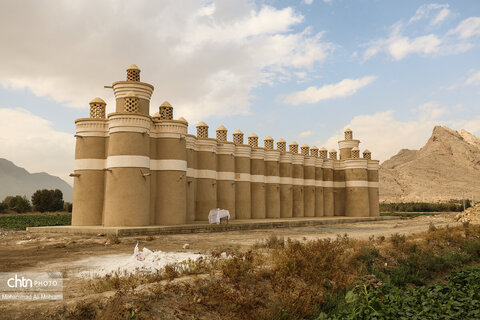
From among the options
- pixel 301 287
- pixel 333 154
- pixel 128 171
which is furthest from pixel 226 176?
pixel 301 287

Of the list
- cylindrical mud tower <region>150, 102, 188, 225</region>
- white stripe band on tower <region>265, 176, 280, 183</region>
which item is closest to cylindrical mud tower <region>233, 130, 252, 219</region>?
white stripe band on tower <region>265, 176, 280, 183</region>

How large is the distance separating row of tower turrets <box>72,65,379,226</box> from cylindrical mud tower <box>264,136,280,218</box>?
0.09 m

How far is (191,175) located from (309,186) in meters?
16.5

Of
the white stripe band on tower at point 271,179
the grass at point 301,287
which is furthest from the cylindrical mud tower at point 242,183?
the grass at point 301,287

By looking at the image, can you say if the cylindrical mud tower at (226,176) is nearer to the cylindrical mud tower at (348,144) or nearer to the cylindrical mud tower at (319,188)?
the cylindrical mud tower at (319,188)

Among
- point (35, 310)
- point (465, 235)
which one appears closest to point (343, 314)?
point (35, 310)

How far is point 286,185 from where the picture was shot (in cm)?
3659

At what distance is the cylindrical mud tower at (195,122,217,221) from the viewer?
93.1ft

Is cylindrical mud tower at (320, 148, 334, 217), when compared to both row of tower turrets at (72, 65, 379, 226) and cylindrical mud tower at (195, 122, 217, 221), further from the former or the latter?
cylindrical mud tower at (195, 122, 217, 221)

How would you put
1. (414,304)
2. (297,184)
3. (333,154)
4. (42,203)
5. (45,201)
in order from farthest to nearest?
(45,201) → (42,203) → (333,154) → (297,184) → (414,304)

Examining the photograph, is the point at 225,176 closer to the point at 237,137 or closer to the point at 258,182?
the point at 258,182

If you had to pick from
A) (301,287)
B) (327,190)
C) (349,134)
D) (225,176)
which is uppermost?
(349,134)

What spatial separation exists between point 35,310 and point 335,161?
3913 centimetres

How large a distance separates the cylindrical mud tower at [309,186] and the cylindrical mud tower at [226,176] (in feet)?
36.0
